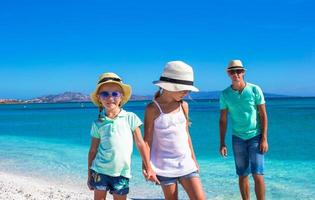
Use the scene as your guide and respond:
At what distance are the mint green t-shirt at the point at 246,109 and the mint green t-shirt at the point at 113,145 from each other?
1.68m

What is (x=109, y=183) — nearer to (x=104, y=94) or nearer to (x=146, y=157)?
(x=146, y=157)

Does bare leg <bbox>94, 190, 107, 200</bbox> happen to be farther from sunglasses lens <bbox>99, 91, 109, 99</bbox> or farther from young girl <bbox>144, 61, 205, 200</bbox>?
sunglasses lens <bbox>99, 91, 109, 99</bbox>

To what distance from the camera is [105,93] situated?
12.5ft

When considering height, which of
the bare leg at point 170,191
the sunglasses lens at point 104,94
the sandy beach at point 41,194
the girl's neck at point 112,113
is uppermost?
the sunglasses lens at point 104,94

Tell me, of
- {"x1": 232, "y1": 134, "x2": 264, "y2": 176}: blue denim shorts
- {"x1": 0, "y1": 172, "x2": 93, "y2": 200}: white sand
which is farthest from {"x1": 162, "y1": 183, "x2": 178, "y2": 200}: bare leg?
{"x1": 0, "y1": 172, "x2": 93, "y2": 200}: white sand

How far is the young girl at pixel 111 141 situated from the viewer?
3.81 meters

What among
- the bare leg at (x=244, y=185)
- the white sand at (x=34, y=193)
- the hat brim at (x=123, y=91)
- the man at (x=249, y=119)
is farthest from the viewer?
the white sand at (x=34, y=193)

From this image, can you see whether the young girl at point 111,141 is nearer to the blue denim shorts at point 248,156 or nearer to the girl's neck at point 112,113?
the girl's neck at point 112,113

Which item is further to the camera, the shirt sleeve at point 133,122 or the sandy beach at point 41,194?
the sandy beach at point 41,194

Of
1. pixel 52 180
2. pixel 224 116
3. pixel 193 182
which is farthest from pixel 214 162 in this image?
pixel 193 182

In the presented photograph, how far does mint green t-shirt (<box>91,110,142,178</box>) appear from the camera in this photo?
3.81 metres

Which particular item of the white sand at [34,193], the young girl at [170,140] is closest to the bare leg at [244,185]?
the young girl at [170,140]

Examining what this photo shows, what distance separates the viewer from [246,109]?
5055 mm

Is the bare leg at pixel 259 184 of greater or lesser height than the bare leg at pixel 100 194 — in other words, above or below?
below
